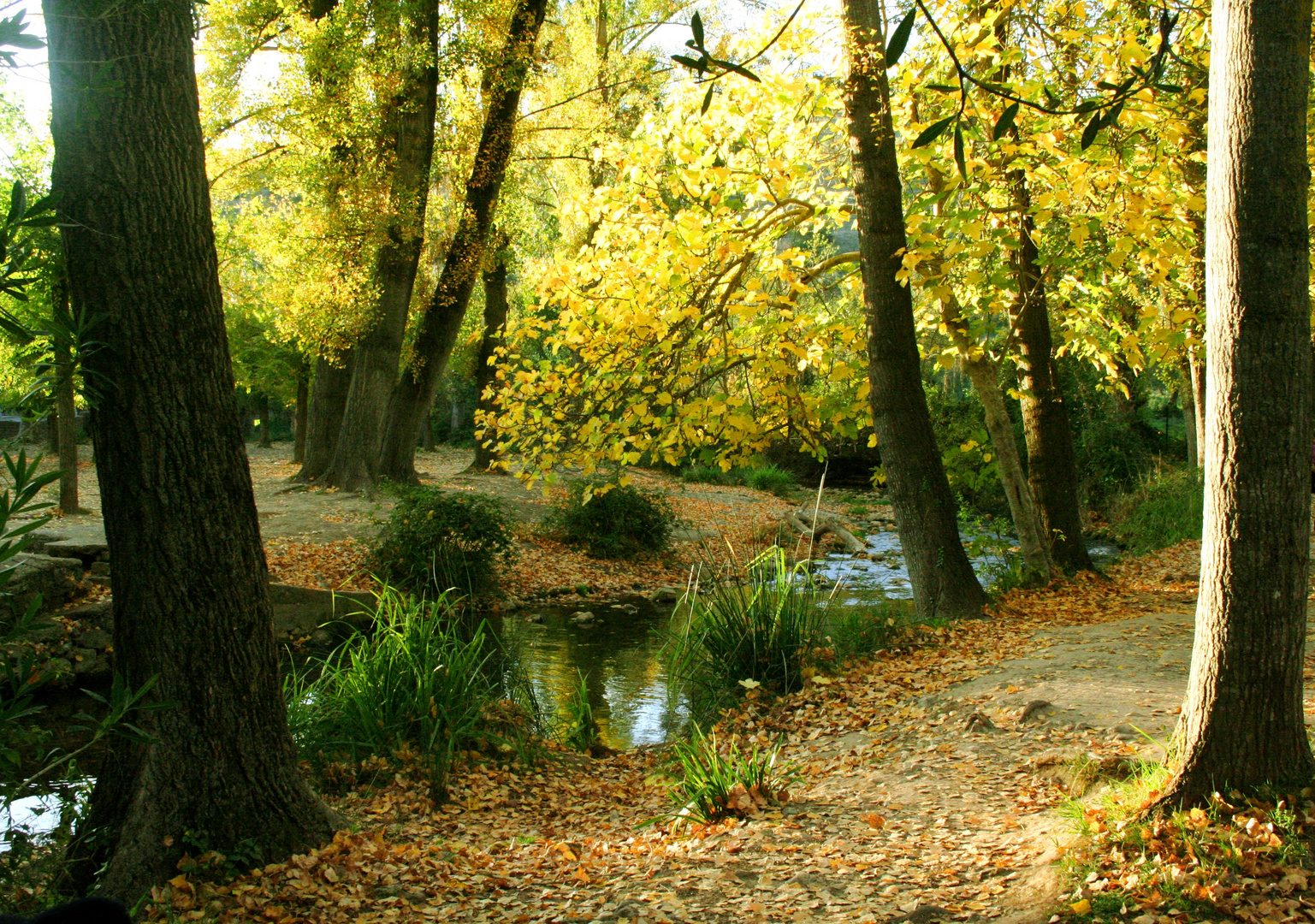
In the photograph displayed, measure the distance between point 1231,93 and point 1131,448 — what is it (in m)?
15.9

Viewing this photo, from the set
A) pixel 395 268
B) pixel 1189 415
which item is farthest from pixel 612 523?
pixel 1189 415

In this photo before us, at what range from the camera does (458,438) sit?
4178cm

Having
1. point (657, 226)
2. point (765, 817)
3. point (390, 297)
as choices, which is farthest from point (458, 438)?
point (765, 817)

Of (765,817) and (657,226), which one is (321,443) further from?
(765,817)

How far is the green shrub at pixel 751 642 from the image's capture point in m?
6.26

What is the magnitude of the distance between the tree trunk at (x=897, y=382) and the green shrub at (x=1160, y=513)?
22.1ft

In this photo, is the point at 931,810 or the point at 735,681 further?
the point at 735,681

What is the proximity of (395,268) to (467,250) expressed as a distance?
3.89 feet

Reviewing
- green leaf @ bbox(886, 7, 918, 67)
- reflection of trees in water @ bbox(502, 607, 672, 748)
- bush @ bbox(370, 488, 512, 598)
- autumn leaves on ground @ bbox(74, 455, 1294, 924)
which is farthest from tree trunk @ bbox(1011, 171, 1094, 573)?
green leaf @ bbox(886, 7, 918, 67)

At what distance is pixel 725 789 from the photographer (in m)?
4.18

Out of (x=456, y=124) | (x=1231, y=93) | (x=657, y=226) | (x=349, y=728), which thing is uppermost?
(x=456, y=124)

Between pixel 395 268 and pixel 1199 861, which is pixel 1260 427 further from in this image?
pixel 395 268

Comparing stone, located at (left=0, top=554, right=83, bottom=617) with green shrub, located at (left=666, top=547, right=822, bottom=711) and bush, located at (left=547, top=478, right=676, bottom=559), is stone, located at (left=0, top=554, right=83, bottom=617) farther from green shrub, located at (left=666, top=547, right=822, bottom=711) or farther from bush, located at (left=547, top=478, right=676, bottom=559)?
bush, located at (left=547, top=478, right=676, bottom=559)

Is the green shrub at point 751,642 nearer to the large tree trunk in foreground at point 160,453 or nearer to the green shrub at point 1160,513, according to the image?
the large tree trunk in foreground at point 160,453
